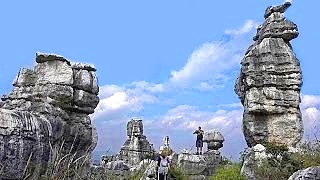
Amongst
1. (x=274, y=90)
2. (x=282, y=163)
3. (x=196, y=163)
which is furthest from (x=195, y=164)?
(x=282, y=163)

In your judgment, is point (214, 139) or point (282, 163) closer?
point (282, 163)

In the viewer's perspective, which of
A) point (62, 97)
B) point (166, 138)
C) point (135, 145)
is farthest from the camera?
point (135, 145)

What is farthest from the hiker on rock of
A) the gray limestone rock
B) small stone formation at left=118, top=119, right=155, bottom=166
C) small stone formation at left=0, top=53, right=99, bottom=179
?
small stone formation at left=118, top=119, right=155, bottom=166

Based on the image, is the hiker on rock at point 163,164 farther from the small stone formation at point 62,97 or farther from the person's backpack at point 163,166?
the small stone formation at point 62,97

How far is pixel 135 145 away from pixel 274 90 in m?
14.5

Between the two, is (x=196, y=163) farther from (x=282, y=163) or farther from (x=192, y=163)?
(x=282, y=163)

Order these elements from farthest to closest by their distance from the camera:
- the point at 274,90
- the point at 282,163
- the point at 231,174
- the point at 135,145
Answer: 1. the point at 135,145
2. the point at 274,90
3. the point at 231,174
4. the point at 282,163

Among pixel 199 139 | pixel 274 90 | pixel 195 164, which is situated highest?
pixel 274 90

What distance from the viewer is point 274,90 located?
16.9m

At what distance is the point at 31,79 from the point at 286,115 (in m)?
9.15

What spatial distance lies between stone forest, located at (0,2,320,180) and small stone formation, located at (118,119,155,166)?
20.1 ft

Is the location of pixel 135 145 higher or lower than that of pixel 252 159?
higher

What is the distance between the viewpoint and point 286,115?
55.7 ft

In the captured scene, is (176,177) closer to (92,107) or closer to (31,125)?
(92,107)
